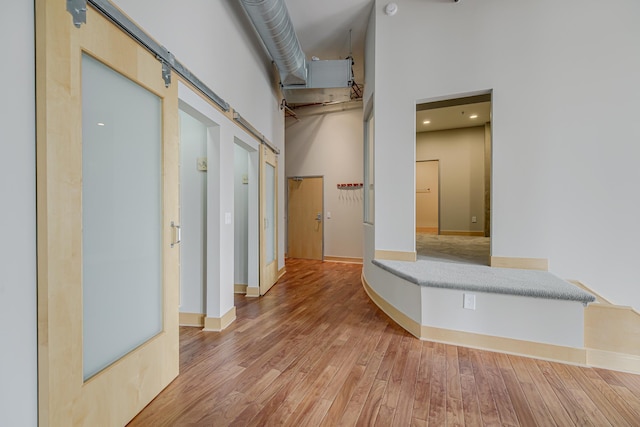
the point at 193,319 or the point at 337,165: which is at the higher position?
the point at 337,165

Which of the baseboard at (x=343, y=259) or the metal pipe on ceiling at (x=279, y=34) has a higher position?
the metal pipe on ceiling at (x=279, y=34)

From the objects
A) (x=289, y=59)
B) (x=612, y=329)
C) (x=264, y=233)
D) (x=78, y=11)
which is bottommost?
(x=612, y=329)

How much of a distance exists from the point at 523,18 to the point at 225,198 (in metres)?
3.85

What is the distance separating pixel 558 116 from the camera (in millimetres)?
2748

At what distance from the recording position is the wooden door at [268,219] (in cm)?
381

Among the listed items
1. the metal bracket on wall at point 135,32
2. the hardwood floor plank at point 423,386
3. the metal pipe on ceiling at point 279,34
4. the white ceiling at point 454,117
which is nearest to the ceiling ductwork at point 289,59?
the metal pipe on ceiling at point 279,34

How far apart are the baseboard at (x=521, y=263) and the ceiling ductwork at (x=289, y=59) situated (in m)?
3.32

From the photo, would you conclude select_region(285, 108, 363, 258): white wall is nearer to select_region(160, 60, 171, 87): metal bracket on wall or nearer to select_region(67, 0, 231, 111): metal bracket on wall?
select_region(67, 0, 231, 111): metal bracket on wall

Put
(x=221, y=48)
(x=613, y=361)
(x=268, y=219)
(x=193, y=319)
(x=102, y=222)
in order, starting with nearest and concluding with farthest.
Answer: (x=102, y=222)
(x=613, y=361)
(x=221, y=48)
(x=193, y=319)
(x=268, y=219)

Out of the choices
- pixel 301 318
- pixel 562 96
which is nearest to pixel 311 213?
pixel 301 318

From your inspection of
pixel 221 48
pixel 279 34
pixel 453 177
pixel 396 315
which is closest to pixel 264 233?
pixel 396 315

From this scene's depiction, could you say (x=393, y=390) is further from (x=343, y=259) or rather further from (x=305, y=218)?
(x=305, y=218)

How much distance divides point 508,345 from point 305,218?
4.84m

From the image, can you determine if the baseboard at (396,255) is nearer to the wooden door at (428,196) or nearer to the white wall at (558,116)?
the white wall at (558,116)
